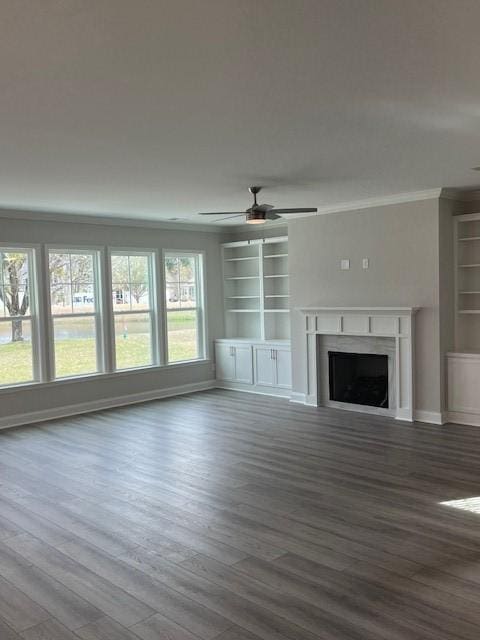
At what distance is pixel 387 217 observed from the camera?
6.77 meters

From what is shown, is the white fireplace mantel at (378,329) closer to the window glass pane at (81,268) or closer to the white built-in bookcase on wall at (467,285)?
the white built-in bookcase on wall at (467,285)

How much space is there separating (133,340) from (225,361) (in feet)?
5.29

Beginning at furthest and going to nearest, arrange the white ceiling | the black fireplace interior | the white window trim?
the white window trim
the black fireplace interior
the white ceiling

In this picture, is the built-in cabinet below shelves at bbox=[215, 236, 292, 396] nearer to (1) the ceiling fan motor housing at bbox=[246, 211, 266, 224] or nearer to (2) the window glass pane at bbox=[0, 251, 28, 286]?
(1) the ceiling fan motor housing at bbox=[246, 211, 266, 224]

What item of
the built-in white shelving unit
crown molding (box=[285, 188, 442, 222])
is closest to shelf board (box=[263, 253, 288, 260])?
crown molding (box=[285, 188, 442, 222])

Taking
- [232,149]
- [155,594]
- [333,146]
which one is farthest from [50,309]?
[155,594]

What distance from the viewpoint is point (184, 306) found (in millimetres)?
9016

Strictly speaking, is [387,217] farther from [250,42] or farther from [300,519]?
[250,42]

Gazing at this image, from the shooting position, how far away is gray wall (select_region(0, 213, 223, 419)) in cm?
704

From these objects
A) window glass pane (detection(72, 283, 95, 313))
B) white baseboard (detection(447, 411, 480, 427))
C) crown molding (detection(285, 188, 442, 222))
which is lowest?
white baseboard (detection(447, 411, 480, 427))

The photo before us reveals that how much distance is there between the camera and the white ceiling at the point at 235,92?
2236mm

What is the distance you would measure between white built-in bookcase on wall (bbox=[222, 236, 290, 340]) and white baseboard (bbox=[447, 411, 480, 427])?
2.92 m

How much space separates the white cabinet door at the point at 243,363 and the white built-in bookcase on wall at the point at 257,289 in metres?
0.35

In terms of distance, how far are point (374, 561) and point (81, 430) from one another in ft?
13.9
